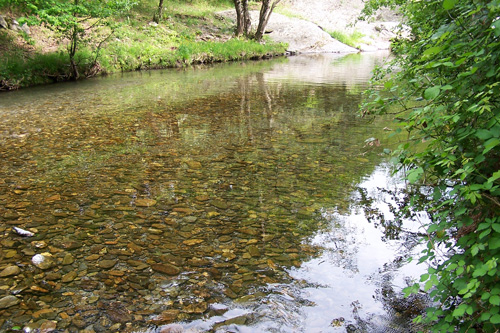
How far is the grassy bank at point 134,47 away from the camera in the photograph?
1630cm

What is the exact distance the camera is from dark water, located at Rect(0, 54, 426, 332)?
345 centimetres

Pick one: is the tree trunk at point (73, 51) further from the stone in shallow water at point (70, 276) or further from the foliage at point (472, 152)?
the foliage at point (472, 152)

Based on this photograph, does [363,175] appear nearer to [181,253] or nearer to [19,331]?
[181,253]

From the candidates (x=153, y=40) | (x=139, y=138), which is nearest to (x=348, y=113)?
(x=139, y=138)

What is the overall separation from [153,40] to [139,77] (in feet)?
23.1

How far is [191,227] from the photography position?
5.02 meters

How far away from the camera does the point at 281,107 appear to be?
42.3 ft

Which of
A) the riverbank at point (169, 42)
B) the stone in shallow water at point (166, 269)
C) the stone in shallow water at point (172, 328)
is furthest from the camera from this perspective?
the riverbank at point (169, 42)

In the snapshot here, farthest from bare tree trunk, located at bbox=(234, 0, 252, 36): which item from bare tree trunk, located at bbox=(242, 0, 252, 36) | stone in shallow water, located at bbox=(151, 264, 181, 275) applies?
stone in shallow water, located at bbox=(151, 264, 181, 275)

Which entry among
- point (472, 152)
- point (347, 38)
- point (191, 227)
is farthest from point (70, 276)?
point (347, 38)

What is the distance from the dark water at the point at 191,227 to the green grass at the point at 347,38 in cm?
4053

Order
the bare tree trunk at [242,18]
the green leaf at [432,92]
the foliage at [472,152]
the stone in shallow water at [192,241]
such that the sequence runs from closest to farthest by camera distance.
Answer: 1. the foliage at [472,152]
2. the green leaf at [432,92]
3. the stone in shallow water at [192,241]
4. the bare tree trunk at [242,18]

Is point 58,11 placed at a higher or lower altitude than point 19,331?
higher

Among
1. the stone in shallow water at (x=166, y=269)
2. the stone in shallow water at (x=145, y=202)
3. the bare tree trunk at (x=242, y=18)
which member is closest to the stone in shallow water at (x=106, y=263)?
the stone in shallow water at (x=166, y=269)
